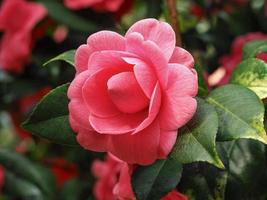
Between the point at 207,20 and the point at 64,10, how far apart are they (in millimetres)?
316

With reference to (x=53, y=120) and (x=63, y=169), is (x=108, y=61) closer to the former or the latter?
(x=53, y=120)

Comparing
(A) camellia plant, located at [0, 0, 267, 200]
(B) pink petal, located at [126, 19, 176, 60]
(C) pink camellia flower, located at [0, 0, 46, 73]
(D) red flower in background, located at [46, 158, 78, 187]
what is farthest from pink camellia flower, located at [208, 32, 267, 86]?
(D) red flower in background, located at [46, 158, 78, 187]

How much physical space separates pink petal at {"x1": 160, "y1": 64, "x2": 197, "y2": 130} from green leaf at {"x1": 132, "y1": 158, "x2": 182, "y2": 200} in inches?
3.2

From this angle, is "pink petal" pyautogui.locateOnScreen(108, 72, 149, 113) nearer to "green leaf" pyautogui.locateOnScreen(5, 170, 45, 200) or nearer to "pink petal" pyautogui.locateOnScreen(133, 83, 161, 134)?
"pink petal" pyautogui.locateOnScreen(133, 83, 161, 134)

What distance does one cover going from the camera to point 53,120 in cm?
69

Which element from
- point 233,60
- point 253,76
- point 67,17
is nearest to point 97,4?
point 67,17

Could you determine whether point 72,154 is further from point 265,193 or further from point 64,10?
point 265,193

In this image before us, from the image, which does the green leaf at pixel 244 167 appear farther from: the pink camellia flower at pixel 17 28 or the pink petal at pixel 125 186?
the pink camellia flower at pixel 17 28

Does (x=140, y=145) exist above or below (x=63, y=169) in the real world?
above

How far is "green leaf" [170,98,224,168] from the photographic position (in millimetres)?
583

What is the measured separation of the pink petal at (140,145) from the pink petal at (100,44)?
3.7 inches

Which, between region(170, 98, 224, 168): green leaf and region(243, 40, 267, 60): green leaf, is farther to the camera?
region(243, 40, 267, 60): green leaf

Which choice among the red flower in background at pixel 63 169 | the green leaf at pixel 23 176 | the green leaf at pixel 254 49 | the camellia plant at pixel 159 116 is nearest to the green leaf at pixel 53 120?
the camellia plant at pixel 159 116

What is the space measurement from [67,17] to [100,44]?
0.56 meters
